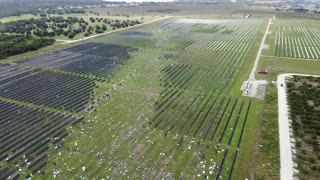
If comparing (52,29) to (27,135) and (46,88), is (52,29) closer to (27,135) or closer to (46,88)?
(46,88)

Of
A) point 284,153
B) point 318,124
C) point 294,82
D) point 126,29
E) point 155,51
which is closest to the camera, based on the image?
point 284,153

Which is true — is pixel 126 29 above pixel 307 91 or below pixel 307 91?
above

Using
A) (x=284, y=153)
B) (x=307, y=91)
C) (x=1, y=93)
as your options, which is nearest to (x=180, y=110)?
(x=284, y=153)

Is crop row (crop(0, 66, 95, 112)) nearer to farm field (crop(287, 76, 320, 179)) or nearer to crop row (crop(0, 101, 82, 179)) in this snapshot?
crop row (crop(0, 101, 82, 179))

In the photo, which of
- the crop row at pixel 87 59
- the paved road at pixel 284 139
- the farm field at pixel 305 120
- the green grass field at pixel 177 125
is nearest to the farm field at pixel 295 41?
the green grass field at pixel 177 125

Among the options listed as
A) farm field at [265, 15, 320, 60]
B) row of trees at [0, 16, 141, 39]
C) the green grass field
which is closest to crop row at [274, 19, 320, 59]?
farm field at [265, 15, 320, 60]

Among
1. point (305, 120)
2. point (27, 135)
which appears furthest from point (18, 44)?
point (305, 120)

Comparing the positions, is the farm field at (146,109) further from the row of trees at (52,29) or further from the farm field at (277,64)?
the row of trees at (52,29)

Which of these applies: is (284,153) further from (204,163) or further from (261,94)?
(261,94)
